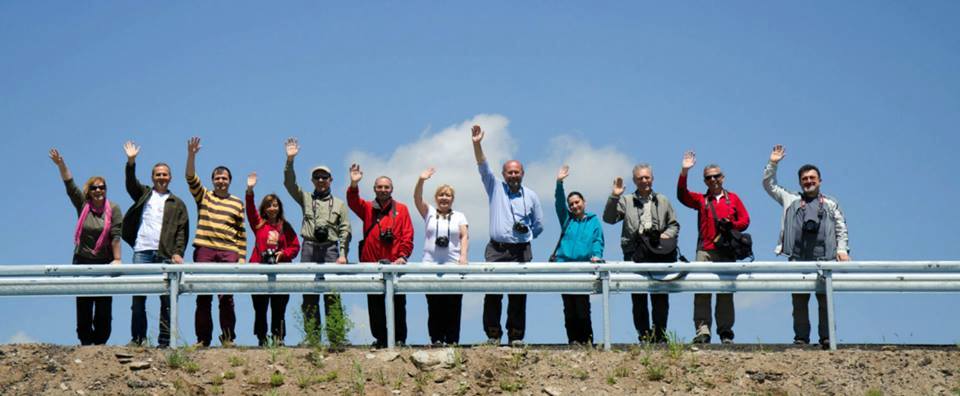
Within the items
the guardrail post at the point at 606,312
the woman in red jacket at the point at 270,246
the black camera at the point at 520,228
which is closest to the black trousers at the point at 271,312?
the woman in red jacket at the point at 270,246

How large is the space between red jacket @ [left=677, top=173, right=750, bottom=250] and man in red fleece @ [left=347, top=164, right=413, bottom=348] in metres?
3.29

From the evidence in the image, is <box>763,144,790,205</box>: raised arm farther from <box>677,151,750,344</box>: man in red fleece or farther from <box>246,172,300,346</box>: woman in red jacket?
<box>246,172,300,346</box>: woman in red jacket

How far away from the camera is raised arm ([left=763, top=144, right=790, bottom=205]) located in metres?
13.7

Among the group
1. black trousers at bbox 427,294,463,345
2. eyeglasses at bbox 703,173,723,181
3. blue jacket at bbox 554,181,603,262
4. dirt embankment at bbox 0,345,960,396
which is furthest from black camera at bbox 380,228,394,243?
eyeglasses at bbox 703,173,723,181

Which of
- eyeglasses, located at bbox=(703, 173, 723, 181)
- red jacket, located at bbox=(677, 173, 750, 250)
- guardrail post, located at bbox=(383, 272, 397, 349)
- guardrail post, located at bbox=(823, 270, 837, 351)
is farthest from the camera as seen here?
eyeglasses, located at bbox=(703, 173, 723, 181)

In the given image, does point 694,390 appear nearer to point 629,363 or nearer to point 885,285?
point 629,363

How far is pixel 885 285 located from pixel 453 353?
15.7ft

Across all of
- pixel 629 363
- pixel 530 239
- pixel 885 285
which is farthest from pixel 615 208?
pixel 885 285

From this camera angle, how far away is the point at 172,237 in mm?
13367

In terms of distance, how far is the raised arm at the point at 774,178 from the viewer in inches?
538

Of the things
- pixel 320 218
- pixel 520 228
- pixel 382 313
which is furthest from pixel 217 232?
pixel 520 228

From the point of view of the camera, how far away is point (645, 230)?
13234mm

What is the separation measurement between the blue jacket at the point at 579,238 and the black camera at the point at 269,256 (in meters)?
3.19

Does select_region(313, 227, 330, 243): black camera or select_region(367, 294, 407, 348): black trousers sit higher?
select_region(313, 227, 330, 243): black camera
